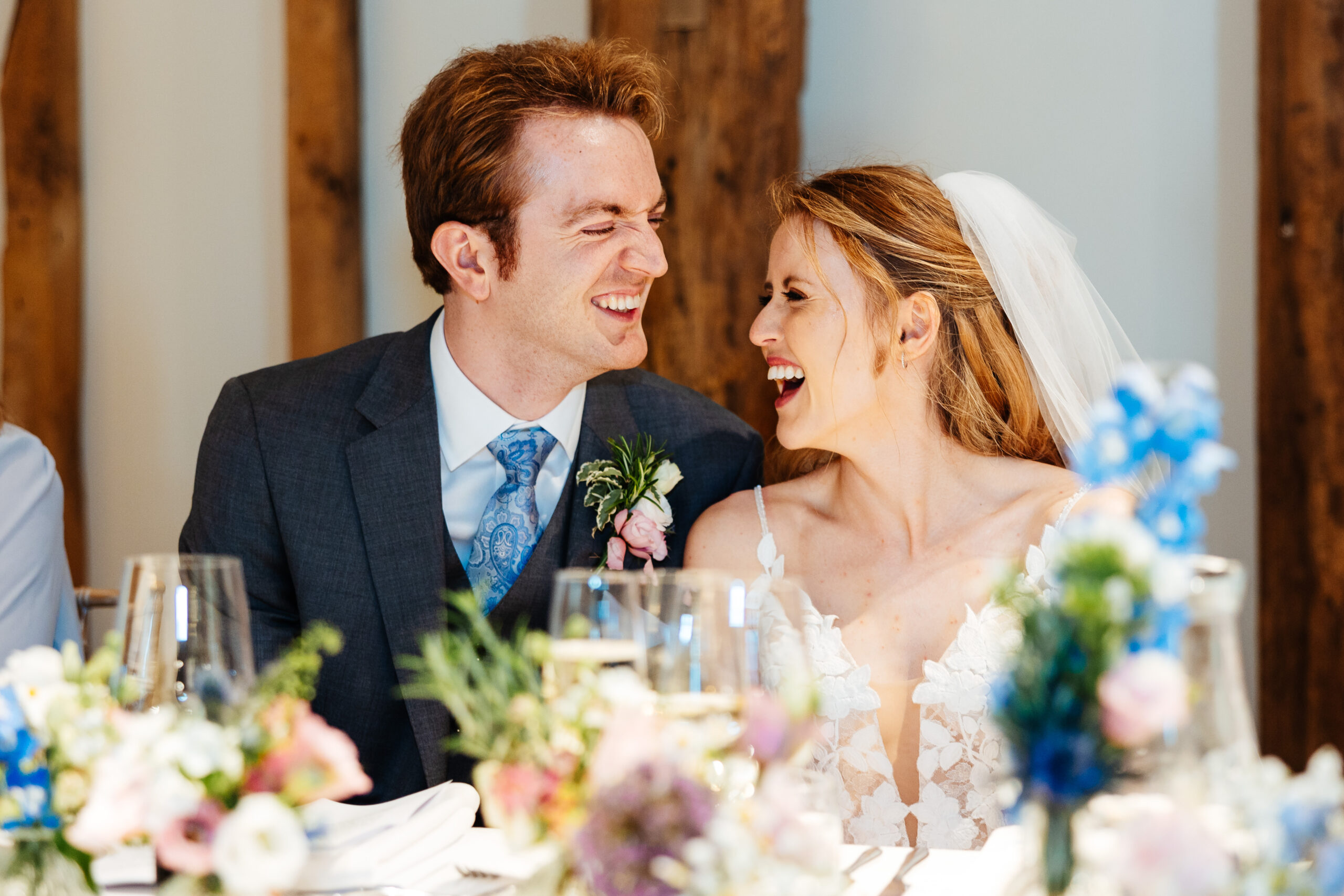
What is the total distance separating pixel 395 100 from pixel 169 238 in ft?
2.74

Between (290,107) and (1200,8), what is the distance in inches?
89.7

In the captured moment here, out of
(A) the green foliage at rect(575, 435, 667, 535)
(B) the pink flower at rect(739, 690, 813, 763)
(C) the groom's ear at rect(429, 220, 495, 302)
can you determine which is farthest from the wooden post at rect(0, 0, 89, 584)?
(B) the pink flower at rect(739, 690, 813, 763)

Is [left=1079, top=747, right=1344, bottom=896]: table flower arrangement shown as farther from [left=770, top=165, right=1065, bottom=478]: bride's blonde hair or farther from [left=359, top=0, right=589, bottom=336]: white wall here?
[left=359, top=0, right=589, bottom=336]: white wall

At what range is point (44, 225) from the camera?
137 inches

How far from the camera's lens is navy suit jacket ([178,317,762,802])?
2.12 m

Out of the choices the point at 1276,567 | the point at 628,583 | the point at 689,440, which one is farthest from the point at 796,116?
the point at 628,583

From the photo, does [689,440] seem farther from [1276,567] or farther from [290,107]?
[290,107]

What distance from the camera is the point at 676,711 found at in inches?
33.5

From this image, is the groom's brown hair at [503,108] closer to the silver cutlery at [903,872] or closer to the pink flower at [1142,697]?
the silver cutlery at [903,872]

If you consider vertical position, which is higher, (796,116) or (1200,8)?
(1200,8)

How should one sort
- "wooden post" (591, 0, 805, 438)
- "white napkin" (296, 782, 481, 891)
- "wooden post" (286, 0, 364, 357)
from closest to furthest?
1. "white napkin" (296, 782, 481, 891)
2. "wooden post" (591, 0, 805, 438)
3. "wooden post" (286, 0, 364, 357)

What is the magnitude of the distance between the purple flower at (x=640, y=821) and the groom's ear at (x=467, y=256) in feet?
5.91

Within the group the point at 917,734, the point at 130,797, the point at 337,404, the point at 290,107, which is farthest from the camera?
the point at 290,107

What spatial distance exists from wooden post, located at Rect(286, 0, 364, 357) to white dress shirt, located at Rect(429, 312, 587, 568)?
3.02 ft
